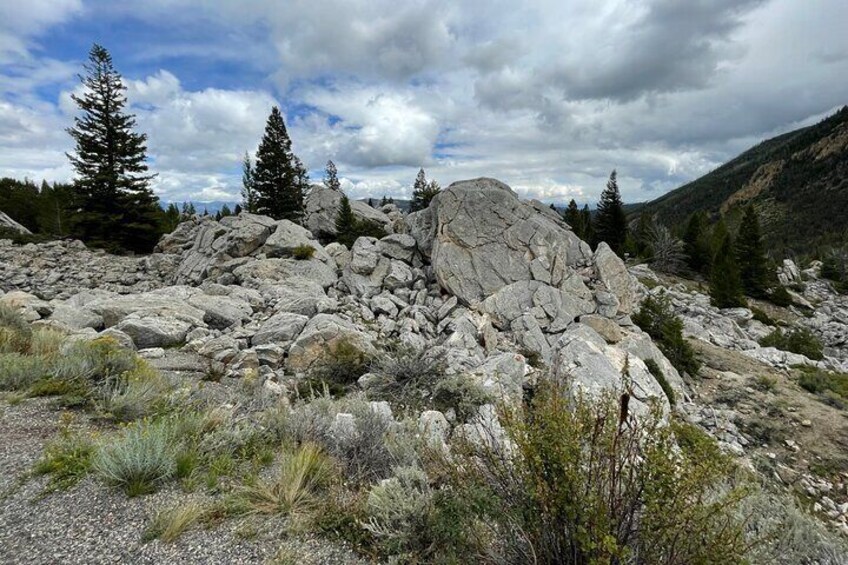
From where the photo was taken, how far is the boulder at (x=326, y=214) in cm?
3334

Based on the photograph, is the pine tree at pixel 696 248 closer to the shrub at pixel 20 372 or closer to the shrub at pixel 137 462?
the shrub at pixel 137 462

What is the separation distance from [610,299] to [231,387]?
14.8 m

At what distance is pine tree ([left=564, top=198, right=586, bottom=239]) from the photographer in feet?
149

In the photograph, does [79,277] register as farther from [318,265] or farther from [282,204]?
[282,204]

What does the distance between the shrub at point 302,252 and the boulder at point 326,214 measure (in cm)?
1202

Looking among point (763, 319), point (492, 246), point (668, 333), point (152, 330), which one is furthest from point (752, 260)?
point (152, 330)

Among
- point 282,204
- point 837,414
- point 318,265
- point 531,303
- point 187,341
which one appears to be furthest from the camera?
point 282,204

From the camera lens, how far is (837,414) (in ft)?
42.9

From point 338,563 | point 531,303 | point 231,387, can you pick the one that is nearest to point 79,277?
point 231,387

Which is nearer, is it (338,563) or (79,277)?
(338,563)

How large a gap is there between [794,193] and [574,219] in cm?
9754

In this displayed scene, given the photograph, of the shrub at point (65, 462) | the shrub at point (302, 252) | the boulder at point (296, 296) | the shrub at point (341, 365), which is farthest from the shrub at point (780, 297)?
the shrub at point (65, 462)

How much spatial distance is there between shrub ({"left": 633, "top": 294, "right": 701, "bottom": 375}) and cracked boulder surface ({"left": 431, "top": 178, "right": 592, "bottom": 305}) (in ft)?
14.3

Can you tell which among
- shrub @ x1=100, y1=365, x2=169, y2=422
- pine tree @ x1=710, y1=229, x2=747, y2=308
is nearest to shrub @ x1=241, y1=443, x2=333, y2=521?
shrub @ x1=100, y1=365, x2=169, y2=422
